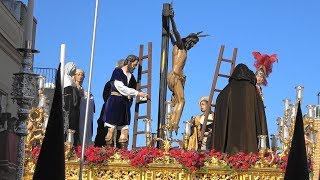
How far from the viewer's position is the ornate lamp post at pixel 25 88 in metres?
9.75

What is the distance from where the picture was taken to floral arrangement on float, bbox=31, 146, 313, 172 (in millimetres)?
12617

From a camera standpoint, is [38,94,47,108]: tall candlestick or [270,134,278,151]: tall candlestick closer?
[38,94,47,108]: tall candlestick

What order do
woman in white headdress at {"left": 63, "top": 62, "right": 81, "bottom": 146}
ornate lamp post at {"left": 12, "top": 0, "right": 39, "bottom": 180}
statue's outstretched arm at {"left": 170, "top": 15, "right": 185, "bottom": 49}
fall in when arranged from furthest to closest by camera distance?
statue's outstretched arm at {"left": 170, "top": 15, "right": 185, "bottom": 49}
woman in white headdress at {"left": 63, "top": 62, "right": 81, "bottom": 146}
ornate lamp post at {"left": 12, "top": 0, "right": 39, "bottom": 180}

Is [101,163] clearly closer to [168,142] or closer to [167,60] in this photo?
[168,142]

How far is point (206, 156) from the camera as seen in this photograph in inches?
506

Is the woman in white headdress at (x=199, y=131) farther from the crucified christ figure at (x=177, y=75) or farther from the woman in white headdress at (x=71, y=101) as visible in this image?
the woman in white headdress at (x=71, y=101)

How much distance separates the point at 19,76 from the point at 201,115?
698 centimetres

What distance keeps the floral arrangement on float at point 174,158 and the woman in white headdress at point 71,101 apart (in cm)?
157

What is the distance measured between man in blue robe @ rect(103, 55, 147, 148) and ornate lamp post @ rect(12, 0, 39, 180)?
14.0 feet

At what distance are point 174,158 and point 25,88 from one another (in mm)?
3654

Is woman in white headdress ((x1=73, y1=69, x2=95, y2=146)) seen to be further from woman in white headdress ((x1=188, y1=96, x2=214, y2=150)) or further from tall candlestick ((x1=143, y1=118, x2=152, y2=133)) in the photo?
woman in white headdress ((x1=188, y1=96, x2=214, y2=150))

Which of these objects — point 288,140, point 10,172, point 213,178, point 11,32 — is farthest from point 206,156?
point 11,32

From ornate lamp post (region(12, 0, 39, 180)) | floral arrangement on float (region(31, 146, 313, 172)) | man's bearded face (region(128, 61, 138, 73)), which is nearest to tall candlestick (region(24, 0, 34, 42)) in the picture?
ornate lamp post (region(12, 0, 39, 180))

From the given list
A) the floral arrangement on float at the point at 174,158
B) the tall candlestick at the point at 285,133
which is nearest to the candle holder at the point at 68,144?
the floral arrangement on float at the point at 174,158
